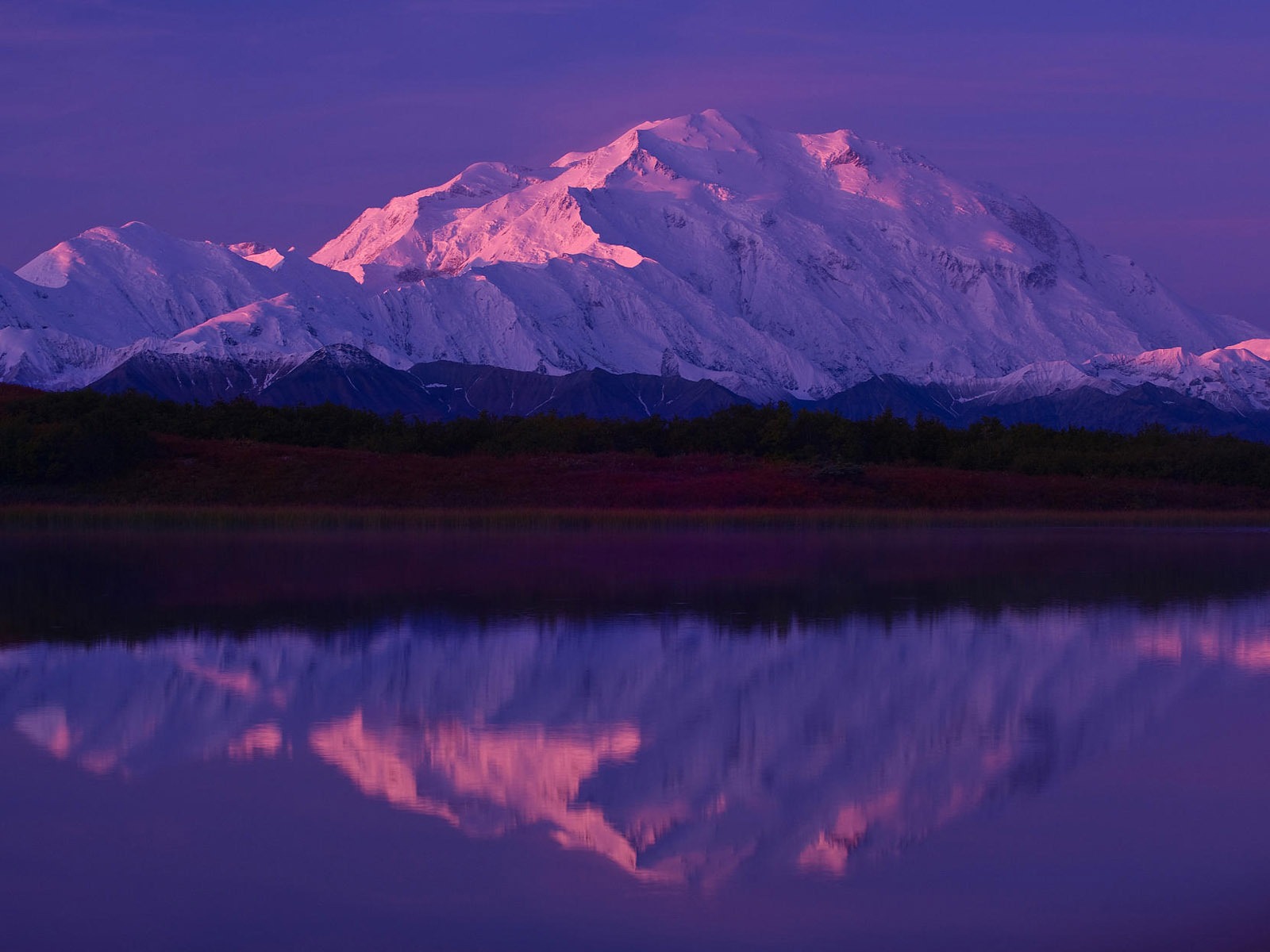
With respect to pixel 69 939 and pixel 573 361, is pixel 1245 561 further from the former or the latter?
pixel 573 361

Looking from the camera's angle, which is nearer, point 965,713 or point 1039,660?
point 965,713

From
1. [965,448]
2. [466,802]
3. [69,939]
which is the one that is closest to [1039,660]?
[466,802]

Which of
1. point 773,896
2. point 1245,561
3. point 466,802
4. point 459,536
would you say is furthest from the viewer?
point 459,536

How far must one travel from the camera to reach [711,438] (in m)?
65.8

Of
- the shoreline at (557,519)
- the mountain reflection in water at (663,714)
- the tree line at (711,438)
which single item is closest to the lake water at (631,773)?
the mountain reflection in water at (663,714)

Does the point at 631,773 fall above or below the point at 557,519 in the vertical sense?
above

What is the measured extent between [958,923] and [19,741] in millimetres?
7494

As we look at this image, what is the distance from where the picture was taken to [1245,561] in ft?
103

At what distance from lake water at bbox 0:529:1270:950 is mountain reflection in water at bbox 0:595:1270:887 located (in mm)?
50

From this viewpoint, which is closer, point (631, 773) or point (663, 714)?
point (631, 773)

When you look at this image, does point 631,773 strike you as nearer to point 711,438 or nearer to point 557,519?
point 557,519

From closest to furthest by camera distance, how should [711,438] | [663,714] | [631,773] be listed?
[631,773]
[663,714]
[711,438]

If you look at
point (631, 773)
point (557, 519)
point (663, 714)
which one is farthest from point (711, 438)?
point (631, 773)

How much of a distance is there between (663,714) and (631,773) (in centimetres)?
233
